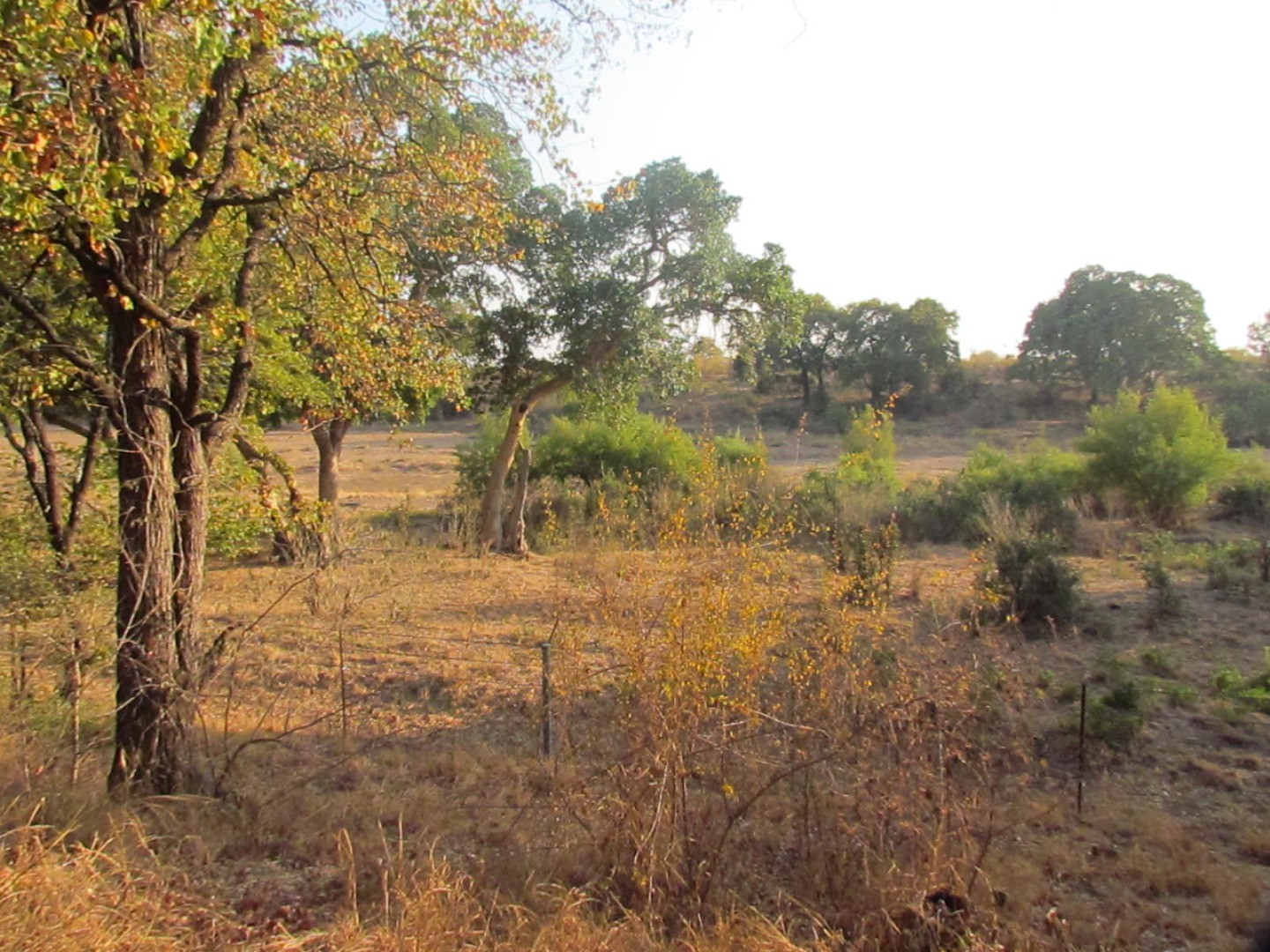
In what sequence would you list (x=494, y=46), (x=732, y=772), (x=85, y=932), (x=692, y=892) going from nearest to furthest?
(x=85, y=932) → (x=692, y=892) → (x=732, y=772) → (x=494, y=46)

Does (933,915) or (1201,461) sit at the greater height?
(1201,461)

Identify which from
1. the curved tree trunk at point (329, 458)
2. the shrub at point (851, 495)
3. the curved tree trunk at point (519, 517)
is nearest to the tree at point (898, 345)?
the shrub at point (851, 495)

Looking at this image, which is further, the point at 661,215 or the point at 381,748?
the point at 661,215

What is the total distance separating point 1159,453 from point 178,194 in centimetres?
1763

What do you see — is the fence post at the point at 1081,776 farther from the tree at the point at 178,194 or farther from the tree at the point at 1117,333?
the tree at the point at 1117,333

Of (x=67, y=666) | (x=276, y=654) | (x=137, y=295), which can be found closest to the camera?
(x=137, y=295)

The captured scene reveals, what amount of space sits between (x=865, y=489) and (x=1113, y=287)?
102 ft

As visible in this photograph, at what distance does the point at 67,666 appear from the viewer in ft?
17.4

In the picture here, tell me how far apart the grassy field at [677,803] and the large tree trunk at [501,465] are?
7389 mm

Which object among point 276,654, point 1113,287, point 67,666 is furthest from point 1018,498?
point 1113,287

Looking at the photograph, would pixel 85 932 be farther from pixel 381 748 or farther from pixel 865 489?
pixel 865 489

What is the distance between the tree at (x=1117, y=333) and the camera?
126ft

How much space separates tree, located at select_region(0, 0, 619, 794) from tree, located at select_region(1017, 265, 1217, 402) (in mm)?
37113

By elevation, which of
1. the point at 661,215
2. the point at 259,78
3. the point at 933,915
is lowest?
the point at 933,915
